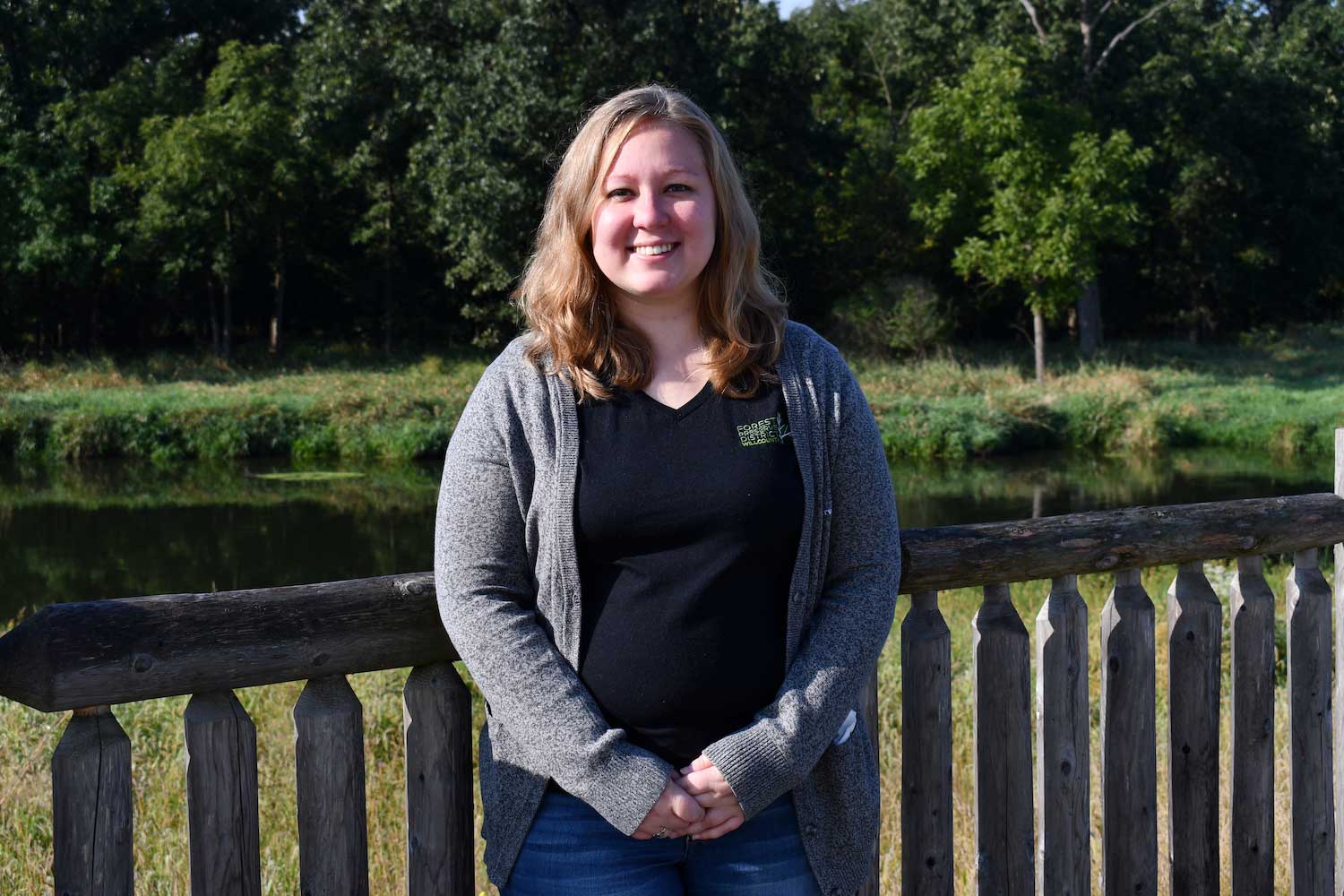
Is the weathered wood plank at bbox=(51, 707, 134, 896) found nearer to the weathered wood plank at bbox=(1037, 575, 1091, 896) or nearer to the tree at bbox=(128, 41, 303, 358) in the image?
the weathered wood plank at bbox=(1037, 575, 1091, 896)

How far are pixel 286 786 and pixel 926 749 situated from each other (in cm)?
383

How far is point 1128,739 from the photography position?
2.56 metres

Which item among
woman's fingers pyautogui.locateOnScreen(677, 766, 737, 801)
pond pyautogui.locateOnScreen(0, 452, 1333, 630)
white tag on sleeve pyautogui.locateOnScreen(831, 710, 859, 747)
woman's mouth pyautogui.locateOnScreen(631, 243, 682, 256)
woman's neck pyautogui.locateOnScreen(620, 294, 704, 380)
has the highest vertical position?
woman's mouth pyautogui.locateOnScreen(631, 243, 682, 256)

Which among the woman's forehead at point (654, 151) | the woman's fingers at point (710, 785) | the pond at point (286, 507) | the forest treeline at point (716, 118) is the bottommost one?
the pond at point (286, 507)

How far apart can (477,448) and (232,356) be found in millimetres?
30850

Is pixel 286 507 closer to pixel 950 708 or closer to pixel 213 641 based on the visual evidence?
pixel 950 708

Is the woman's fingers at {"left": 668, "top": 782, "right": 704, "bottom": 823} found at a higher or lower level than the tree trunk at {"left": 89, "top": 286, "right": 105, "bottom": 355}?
lower

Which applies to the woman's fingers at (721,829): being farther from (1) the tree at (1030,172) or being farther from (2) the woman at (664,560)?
(1) the tree at (1030,172)

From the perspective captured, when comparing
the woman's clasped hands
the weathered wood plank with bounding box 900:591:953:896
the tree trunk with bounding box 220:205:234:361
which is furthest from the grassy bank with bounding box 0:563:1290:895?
the tree trunk with bounding box 220:205:234:361

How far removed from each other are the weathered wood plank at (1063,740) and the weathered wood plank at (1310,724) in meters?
0.73

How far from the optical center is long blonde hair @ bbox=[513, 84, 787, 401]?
1982mm

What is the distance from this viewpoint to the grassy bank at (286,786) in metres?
4.06

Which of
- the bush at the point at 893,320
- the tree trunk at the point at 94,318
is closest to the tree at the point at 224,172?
the tree trunk at the point at 94,318

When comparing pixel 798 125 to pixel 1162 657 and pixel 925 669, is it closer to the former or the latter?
pixel 1162 657
